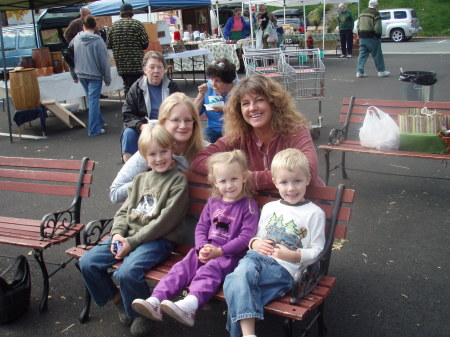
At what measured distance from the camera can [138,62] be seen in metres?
8.88

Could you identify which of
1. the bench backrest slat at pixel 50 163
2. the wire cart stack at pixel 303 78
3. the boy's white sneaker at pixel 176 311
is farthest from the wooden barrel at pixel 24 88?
the boy's white sneaker at pixel 176 311

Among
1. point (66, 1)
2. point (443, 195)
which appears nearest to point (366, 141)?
point (443, 195)

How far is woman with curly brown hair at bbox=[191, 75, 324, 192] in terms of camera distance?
3252 millimetres

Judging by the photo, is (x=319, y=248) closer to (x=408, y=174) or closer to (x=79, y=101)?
(x=408, y=174)

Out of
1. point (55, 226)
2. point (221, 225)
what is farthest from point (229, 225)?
point (55, 226)

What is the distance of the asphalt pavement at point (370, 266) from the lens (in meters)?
3.25

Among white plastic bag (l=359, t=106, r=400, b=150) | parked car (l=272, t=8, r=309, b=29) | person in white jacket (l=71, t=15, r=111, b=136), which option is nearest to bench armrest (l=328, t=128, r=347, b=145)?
white plastic bag (l=359, t=106, r=400, b=150)

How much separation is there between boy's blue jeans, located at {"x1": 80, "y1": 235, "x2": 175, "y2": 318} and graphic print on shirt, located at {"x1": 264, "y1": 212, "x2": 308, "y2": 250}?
0.73 metres

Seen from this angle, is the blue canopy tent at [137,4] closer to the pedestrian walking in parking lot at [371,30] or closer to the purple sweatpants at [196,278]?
the pedestrian walking in parking lot at [371,30]

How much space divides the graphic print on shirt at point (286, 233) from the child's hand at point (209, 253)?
29 cm

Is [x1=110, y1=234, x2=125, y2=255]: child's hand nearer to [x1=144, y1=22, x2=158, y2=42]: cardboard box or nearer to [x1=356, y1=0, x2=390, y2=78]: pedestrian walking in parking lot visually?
[x1=144, y1=22, x2=158, y2=42]: cardboard box

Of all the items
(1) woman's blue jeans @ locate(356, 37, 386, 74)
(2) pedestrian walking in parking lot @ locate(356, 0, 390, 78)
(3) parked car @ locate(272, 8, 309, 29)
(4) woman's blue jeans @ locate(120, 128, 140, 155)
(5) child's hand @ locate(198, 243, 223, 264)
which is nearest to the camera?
(5) child's hand @ locate(198, 243, 223, 264)

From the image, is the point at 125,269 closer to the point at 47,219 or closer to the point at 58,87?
the point at 47,219

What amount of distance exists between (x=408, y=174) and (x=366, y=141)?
0.98 meters
